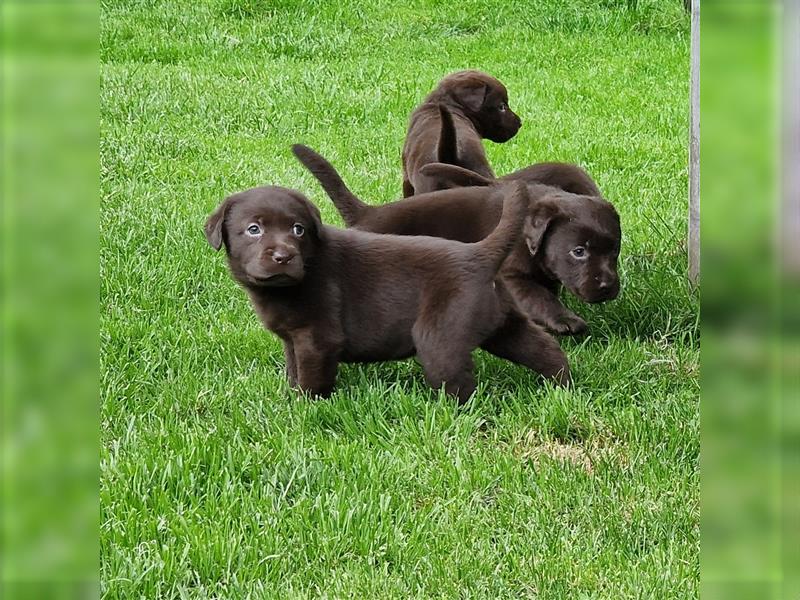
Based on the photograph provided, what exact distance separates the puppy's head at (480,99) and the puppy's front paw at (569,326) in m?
2.16

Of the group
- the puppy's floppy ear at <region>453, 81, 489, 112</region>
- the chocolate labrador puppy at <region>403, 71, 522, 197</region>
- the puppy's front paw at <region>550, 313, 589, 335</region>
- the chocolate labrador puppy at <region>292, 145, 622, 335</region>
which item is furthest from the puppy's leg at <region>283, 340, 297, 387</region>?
the puppy's floppy ear at <region>453, 81, 489, 112</region>

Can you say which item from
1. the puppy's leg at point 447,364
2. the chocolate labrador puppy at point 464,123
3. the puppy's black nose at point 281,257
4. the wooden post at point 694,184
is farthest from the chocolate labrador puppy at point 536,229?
the chocolate labrador puppy at point 464,123

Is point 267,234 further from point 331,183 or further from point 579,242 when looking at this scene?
point 579,242

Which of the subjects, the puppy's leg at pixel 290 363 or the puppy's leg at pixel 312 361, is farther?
the puppy's leg at pixel 290 363

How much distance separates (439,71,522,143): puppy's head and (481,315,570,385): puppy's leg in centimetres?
265

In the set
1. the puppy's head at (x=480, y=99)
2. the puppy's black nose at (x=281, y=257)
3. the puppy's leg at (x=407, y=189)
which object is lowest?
the puppy's leg at (x=407, y=189)

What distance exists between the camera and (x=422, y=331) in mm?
3633

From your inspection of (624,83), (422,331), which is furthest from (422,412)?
(624,83)

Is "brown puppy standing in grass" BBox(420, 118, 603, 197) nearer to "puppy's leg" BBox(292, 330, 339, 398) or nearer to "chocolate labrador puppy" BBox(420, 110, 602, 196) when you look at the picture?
"chocolate labrador puppy" BBox(420, 110, 602, 196)

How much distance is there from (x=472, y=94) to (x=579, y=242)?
6.89 ft

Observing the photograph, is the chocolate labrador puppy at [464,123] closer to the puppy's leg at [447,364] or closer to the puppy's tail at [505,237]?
the puppy's tail at [505,237]

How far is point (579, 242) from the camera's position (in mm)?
4316

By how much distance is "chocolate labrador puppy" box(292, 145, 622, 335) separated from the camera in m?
4.30

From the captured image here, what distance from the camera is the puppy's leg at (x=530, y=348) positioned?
3.77 meters
